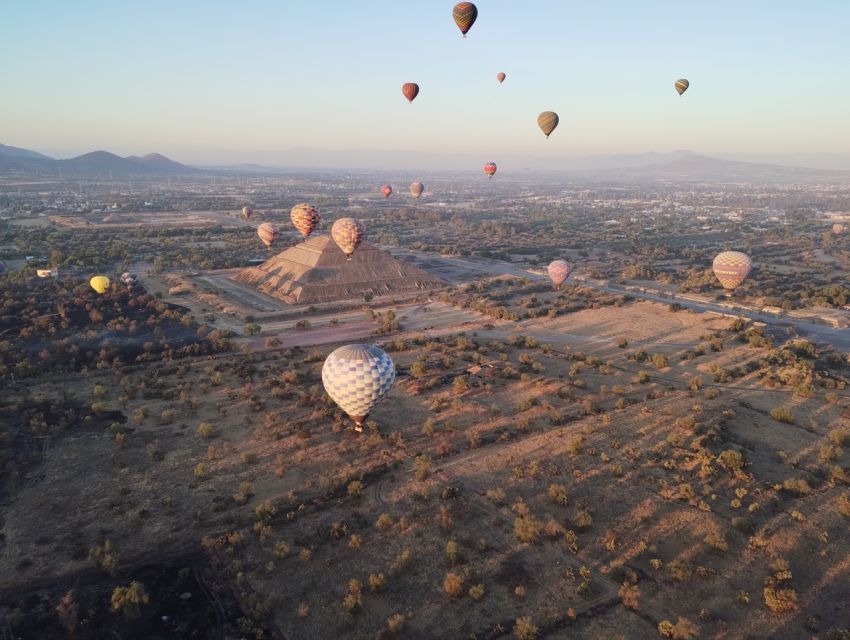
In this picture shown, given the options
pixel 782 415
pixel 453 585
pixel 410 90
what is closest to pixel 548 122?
pixel 410 90

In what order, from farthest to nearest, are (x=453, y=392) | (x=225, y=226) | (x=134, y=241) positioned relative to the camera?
(x=225, y=226), (x=134, y=241), (x=453, y=392)

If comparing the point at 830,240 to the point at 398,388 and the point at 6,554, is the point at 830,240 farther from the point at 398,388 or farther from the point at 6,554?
the point at 6,554

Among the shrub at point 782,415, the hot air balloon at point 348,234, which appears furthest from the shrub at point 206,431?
the hot air balloon at point 348,234

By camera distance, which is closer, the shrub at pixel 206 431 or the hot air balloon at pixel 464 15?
the shrub at pixel 206 431

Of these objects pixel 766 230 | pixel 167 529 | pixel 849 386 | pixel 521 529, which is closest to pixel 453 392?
pixel 521 529

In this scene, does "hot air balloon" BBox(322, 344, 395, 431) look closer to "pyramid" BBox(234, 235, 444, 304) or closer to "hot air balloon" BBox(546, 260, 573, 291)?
"pyramid" BBox(234, 235, 444, 304)

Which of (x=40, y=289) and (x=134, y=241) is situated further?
(x=134, y=241)

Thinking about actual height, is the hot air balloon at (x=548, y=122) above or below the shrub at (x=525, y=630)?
above

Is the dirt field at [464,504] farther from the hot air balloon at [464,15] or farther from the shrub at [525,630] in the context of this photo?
the hot air balloon at [464,15]
